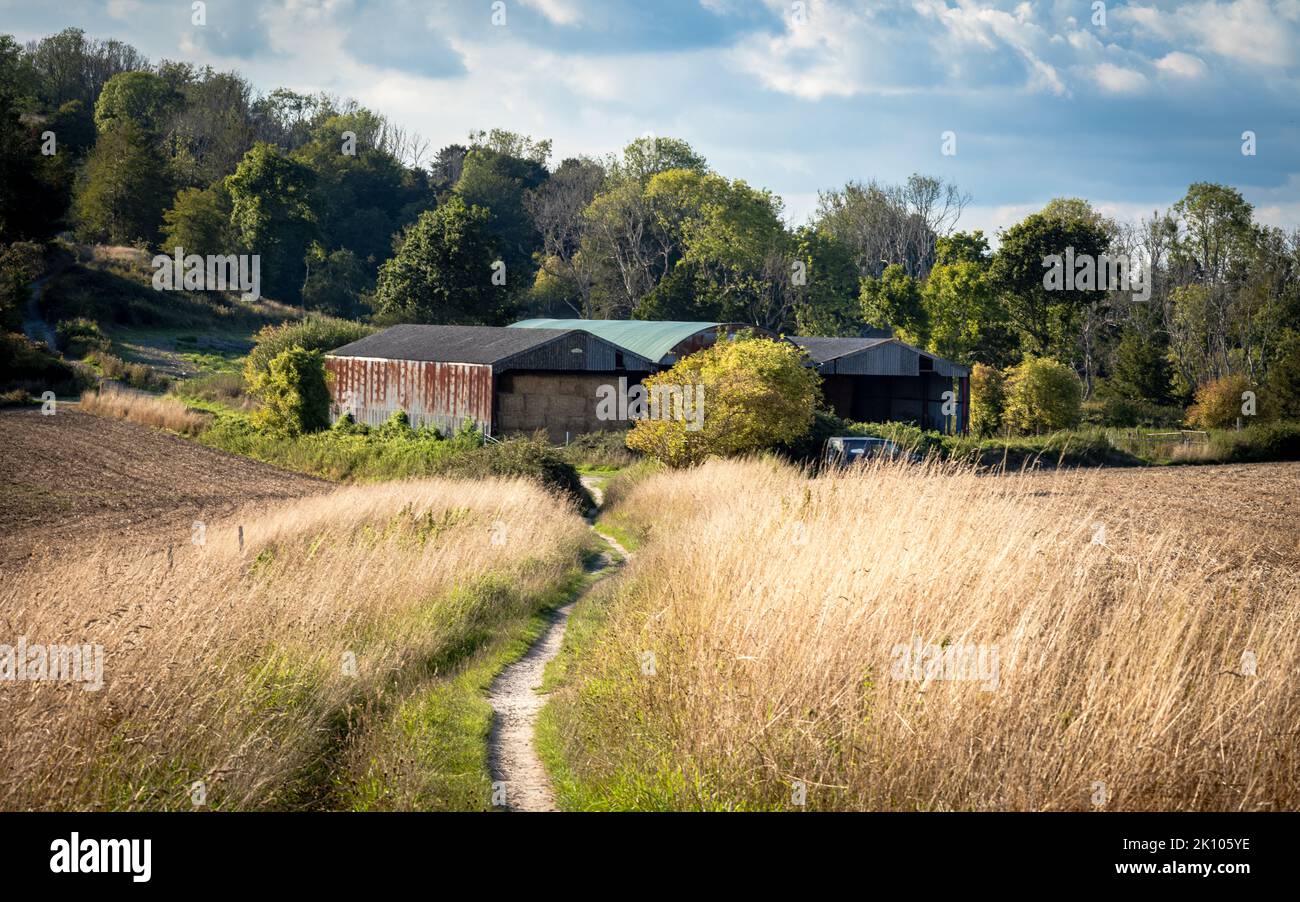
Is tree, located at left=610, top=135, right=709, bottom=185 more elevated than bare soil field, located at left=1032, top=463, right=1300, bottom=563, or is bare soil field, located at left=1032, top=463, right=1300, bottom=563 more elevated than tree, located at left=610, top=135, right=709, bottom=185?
tree, located at left=610, top=135, right=709, bottom=185

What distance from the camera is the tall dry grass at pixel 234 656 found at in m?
6.92

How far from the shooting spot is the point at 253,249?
230 ft

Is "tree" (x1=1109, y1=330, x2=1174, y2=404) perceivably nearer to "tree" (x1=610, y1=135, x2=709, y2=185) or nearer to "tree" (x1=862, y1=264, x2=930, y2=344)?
"tree" (x1=862, y1=264, x2=930, y2=344)

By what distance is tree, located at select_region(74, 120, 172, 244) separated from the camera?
7044cm

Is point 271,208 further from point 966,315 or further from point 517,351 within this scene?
point 966,315

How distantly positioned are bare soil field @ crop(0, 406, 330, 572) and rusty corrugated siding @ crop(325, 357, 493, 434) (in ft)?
22.6

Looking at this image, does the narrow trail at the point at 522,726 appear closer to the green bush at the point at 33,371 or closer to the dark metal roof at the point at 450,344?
Result: the dark metal roof at the point at 450,344

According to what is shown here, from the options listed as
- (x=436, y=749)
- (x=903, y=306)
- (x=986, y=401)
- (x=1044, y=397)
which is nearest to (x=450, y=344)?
(x=986, y=401)

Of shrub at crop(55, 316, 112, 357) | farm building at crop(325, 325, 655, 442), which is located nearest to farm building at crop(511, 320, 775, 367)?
farm building at crop(325, 325, 655, 442)

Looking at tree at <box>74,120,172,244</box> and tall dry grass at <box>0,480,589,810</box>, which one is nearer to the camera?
tall dry grass at <box>0,480,589,810</box>

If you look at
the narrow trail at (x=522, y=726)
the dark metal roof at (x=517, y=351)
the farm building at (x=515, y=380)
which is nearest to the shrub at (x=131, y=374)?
the dark metal roof at (x=517, y=351)

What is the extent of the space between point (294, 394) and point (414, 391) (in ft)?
16.1

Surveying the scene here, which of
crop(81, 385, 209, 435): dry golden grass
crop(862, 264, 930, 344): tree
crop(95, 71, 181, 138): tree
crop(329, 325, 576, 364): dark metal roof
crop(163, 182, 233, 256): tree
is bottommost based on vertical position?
crop(81, 385, 209, 435): dry golden grass
